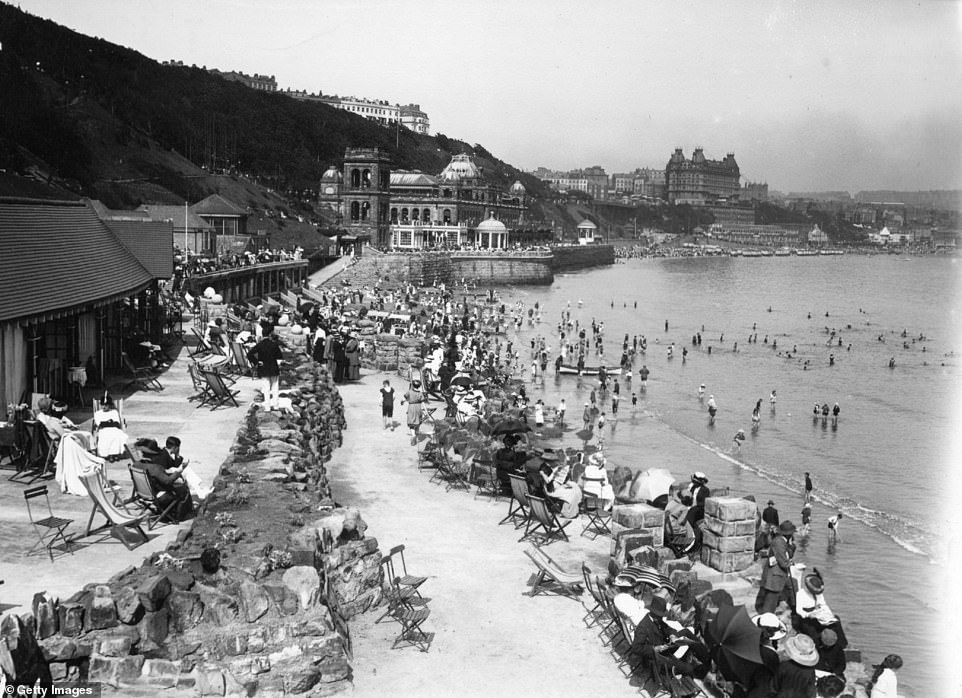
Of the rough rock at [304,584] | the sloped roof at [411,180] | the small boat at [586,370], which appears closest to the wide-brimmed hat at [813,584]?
the rough rock at [304,584]

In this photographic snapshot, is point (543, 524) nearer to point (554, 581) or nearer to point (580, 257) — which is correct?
point (554, 581)

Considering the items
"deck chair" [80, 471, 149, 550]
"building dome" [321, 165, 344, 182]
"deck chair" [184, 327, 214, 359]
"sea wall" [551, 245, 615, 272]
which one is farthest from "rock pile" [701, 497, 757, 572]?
"sea wall" [551, 245, 615, 272]

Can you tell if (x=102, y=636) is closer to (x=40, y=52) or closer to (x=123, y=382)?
(x=123, y=382)

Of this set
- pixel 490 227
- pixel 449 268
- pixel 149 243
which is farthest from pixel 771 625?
pixel 490 227

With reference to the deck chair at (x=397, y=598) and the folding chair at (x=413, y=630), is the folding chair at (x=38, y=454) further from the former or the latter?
the folding chair at (x=413, y=630)

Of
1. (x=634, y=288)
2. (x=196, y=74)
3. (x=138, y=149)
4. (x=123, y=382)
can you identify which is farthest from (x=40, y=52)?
(x=123, y=382)

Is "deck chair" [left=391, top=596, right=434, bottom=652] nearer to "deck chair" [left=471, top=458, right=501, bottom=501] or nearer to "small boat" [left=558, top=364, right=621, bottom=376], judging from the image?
"deck chair" [left=471, top=458, right=501, bottom=501]

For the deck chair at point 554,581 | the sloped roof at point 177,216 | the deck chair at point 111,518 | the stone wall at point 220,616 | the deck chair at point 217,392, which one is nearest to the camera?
the stone wall at point 220,616
